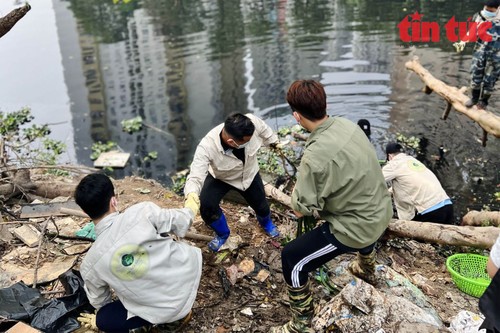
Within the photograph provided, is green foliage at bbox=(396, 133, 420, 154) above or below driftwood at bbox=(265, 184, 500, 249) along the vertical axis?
below

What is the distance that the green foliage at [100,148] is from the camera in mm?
9396

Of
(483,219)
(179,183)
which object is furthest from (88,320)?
(179,183)

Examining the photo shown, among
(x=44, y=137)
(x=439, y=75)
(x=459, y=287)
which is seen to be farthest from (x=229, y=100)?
(x=459, y=287)

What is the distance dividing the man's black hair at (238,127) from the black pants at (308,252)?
999 millimetres

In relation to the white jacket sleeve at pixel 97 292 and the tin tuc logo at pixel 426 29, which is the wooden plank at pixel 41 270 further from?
the tin tuc logo at pixel 426 29

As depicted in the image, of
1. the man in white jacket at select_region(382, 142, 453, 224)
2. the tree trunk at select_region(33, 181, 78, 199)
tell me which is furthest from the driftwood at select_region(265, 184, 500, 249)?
the tree trunk at select_region(33, 181, 78, 199)

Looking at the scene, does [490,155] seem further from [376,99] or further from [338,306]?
[338,306]

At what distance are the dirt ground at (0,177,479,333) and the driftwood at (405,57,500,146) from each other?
2723 mm

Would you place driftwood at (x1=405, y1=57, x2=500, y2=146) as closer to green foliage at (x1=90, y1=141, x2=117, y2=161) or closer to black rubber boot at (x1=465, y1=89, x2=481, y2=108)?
black rubber boot at (x1=465, y1=89, x2=481, y2=108)

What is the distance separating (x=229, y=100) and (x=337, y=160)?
359 inches

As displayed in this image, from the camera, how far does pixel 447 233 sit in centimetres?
404

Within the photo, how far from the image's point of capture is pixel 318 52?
13344mm

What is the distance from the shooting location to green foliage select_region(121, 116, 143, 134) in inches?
404

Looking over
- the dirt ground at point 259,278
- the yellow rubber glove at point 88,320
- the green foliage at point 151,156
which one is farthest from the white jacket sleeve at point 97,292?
the green foliage at point 151,156
